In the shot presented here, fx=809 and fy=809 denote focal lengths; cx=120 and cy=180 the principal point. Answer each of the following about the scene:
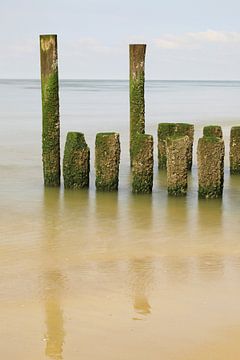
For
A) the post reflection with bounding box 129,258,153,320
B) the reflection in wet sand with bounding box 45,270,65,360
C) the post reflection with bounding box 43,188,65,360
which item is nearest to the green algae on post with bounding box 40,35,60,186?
the post reflection with bounding box 43,188,65,360

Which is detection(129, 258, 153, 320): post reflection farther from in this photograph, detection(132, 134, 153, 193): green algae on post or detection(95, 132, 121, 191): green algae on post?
detection(95, 132, 121, 191): green algae on post

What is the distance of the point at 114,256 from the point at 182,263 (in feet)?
2.35

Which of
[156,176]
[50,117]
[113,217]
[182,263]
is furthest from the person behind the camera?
[156,176]

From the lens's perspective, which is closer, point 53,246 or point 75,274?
point 75,274

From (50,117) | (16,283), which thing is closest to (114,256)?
(16,283)

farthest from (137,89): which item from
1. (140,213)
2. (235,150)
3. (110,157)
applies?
(140,213)

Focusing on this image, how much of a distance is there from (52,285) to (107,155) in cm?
417

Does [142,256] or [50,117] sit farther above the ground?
[50,117]

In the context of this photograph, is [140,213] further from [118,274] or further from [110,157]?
[118,274]

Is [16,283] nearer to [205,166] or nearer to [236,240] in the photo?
[236,240]

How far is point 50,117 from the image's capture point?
37.7 ft

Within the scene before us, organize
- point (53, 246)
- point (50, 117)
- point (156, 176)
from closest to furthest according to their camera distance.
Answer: point (53, 246) → point (50, 117) → point (156, 176)

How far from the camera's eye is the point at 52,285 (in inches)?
279

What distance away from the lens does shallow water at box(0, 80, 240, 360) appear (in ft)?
18.6
